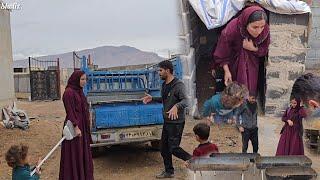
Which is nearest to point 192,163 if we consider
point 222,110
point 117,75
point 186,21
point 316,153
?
point 222,110

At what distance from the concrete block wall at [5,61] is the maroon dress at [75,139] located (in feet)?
20.9

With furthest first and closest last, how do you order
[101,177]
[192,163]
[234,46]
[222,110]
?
1. [101,177]
2. [192,163]
3. [222,110]
4. [234,46]

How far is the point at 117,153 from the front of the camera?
7844 millimetres

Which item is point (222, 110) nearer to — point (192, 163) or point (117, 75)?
point (192, 163)

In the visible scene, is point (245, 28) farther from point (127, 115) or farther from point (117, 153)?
point (117, 153)

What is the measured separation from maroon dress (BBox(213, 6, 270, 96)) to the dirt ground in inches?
126

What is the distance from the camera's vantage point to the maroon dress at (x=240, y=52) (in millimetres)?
3020

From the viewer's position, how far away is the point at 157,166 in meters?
6.94

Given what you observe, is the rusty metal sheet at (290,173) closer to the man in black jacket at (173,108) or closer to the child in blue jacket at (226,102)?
the child in blue jacket at (226,102)

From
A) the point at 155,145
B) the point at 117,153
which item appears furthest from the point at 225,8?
the point at 117,153

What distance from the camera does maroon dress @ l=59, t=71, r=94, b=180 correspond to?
4965mm

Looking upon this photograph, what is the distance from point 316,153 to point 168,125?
229 centimetres

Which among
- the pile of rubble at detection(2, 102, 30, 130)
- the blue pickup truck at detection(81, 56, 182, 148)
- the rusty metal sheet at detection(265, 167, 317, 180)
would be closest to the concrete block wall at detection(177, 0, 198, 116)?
the blue pickup truck at detection(81, 56, 182, 148)

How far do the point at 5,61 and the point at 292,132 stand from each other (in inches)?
328
